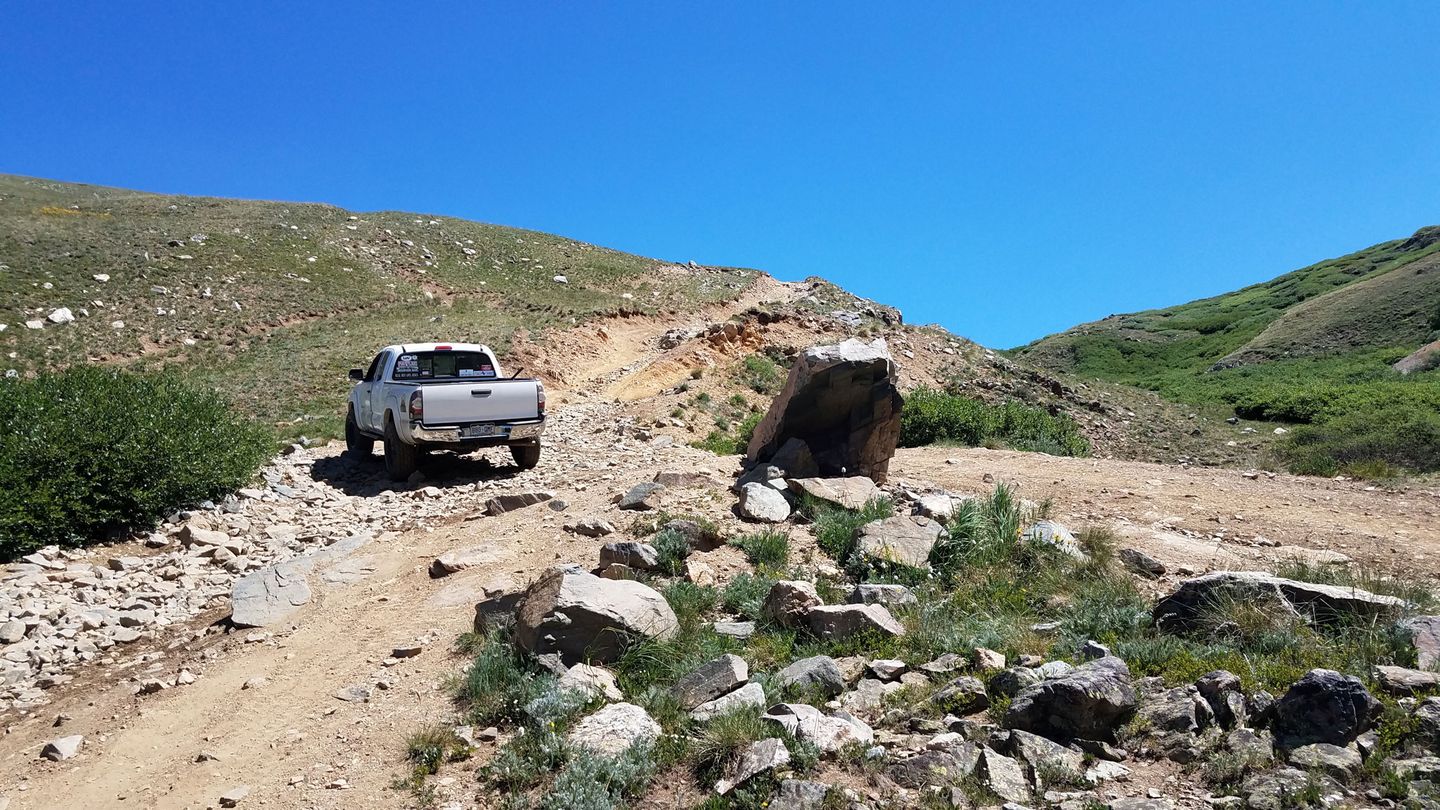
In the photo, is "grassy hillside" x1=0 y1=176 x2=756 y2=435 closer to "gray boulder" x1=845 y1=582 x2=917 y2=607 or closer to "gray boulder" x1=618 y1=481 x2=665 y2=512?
"gray boulder" x1=618 y1=481 x2=665 y2=512

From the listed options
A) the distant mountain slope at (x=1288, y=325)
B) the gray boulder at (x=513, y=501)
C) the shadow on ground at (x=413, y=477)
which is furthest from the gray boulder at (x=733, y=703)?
the distant mountain slope at (x=1288, y=325)

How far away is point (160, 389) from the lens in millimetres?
12523

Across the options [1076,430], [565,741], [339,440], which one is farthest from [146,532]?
[1076,430]

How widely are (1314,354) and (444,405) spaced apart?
52643mm

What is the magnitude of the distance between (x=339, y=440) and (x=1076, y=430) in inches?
731

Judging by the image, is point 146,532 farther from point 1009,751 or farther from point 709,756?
point 1009,751

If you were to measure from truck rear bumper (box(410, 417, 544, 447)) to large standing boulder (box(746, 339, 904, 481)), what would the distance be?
3889 millimetres

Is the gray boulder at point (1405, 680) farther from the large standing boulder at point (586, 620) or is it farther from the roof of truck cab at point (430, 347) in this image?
the roof of truck cab at point (430, 347)

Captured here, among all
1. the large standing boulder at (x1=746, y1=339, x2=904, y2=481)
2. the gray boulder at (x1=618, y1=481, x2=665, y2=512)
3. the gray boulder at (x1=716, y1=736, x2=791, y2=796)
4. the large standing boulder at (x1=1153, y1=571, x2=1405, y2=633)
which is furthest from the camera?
the large standing boulder at (x1=746, y1=339, x2=904, y2=481)

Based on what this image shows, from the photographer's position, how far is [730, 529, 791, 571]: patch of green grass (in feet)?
24.3

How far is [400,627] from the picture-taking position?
671cm

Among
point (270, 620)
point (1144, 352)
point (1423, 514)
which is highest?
point (1144, 352)

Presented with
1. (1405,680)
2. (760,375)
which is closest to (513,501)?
(1405,680)

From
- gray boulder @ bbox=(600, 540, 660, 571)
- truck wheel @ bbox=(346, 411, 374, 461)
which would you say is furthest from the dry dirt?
truck wheel @ bbox=(346, 411, 374, 461)
